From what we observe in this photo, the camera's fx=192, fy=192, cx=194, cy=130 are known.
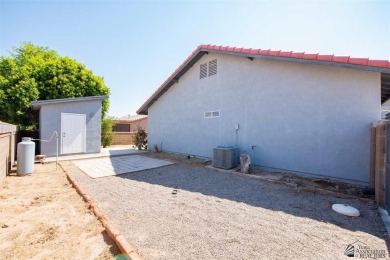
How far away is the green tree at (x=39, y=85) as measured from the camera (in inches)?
494

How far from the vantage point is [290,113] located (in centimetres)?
678

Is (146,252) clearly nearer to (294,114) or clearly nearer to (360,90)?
(294,114)

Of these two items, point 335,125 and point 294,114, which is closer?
point 335,125

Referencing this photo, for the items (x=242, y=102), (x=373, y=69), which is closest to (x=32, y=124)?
(x=242, y=102)

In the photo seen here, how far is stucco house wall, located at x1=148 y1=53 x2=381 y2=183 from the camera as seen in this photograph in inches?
221

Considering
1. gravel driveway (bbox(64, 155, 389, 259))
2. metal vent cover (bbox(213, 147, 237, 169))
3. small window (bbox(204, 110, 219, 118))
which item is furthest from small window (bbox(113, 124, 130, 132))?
gravel driveway (bbox(64, 155, 389, 259))

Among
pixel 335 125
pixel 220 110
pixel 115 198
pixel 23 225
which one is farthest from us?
pixel 220 110

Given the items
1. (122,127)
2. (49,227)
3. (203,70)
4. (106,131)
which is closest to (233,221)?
(49,227)

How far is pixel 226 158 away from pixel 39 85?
1529cm

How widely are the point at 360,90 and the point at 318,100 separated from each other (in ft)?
3.43

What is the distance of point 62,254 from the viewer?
2662 millimetres

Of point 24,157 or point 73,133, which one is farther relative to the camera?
point 73,133

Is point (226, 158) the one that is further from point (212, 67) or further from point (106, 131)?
point (106, 131)

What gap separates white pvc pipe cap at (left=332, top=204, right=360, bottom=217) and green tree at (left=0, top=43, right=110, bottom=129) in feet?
54.7
